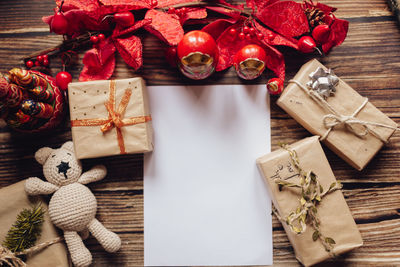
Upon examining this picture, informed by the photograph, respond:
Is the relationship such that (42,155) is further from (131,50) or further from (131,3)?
(131,3)

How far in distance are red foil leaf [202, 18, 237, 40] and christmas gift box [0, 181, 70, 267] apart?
2.26 feet

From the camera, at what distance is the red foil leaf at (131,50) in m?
0.81

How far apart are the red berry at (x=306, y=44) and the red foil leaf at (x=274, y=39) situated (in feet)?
0.04

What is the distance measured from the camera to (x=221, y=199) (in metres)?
0.87

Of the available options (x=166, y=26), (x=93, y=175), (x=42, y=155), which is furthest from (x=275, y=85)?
(x=42, y=155)

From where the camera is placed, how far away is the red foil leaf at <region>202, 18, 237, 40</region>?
82cm

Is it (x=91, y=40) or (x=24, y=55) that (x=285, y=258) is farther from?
(x=24, y=55)

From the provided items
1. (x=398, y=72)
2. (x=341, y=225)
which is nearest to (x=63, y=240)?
(x=341, y=225)

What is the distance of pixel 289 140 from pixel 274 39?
303 mm

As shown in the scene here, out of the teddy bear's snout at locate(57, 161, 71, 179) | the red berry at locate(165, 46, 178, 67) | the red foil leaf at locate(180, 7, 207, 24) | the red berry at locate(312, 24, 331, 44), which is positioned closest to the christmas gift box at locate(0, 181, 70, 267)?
the teddy bear's snout at locate(57, 161, 71, 179)

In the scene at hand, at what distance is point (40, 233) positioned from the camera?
2.63ft

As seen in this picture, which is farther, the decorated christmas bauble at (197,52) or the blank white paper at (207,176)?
the blank white paper at (207,176)

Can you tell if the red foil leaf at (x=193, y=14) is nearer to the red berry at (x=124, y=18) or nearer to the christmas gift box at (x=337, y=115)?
the red berry at (x=124, y=18)

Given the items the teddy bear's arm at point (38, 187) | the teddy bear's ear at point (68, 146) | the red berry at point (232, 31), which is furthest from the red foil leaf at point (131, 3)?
the teddy bear's arm at point (38, 187)
